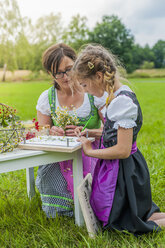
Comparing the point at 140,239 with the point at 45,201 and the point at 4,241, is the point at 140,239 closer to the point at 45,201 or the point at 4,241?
the point at 45,201

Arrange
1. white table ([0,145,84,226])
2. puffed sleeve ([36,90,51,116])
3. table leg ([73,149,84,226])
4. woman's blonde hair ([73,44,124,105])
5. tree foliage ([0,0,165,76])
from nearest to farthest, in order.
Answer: white table ([0,145,84,226]) < woman's blonde hair ([73,44,124,105]) < table leg ([73,149,84,226]) < puffed sleeve ([36,90,51,116]) < tree foliage ([0,0,165,76])

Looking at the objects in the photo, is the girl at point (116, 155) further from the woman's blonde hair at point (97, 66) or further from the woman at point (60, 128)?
the woman at point (60, 128)

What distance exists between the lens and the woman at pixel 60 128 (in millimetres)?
2246

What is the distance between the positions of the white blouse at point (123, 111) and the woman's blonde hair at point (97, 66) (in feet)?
0.33

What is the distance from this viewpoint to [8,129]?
1684mm

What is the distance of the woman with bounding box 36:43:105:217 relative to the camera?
7.37 feet

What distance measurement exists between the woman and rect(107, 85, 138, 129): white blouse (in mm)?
518

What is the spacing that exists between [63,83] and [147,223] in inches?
50.0

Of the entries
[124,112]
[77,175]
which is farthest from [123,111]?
[77,175]

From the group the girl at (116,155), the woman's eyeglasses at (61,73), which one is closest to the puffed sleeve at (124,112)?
the girl at (116,155)

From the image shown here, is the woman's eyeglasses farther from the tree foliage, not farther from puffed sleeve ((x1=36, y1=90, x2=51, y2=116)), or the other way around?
the tree foliage

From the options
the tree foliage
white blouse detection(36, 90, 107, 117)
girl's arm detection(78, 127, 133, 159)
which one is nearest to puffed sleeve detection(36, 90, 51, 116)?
white blouse detection(36, 90, 107, 117)

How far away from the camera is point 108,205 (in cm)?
186

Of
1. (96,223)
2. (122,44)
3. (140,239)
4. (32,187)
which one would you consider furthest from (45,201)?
(122,44)
